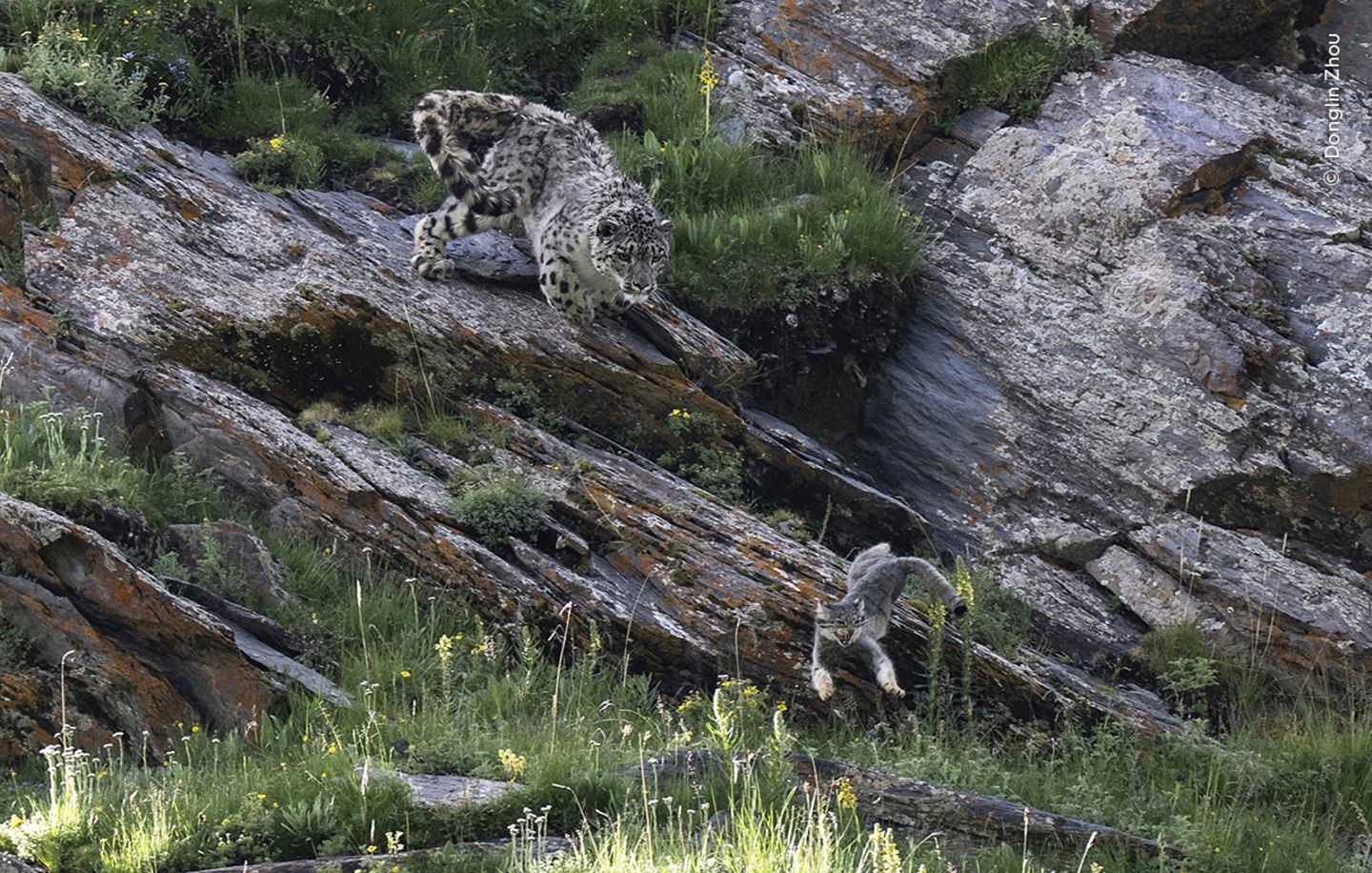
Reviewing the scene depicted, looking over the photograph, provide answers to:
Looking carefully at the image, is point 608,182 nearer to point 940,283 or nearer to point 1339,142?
point 940,283

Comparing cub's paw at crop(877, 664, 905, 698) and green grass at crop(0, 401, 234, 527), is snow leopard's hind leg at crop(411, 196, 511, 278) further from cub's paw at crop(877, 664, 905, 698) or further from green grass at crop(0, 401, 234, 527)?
cub's paw at crop(877, 664, 905, 698)

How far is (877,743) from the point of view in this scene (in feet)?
34.8

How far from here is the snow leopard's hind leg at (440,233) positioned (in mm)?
13680

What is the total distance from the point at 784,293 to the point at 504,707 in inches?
246

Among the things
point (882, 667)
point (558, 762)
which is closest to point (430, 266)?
point (882, 667)

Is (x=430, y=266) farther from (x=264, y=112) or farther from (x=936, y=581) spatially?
(x=936, y=581)

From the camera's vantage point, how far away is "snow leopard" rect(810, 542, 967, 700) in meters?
10.8

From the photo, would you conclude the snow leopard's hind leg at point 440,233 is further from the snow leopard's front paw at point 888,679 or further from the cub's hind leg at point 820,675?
the snow leopard's front paw at point 888,679

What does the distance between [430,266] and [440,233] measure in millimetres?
349

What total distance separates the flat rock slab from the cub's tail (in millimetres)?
6935

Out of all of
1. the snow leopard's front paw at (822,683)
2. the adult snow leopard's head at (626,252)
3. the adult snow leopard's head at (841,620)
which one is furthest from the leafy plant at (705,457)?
the snow leopard's front paw at (822,683)

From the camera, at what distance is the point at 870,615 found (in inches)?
→ 434

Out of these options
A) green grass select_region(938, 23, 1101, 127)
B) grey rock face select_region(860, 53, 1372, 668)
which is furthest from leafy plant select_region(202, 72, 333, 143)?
green grass select_region(938, 23, 1101, 127)

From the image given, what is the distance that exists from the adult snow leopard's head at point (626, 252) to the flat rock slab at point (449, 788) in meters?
6.02
